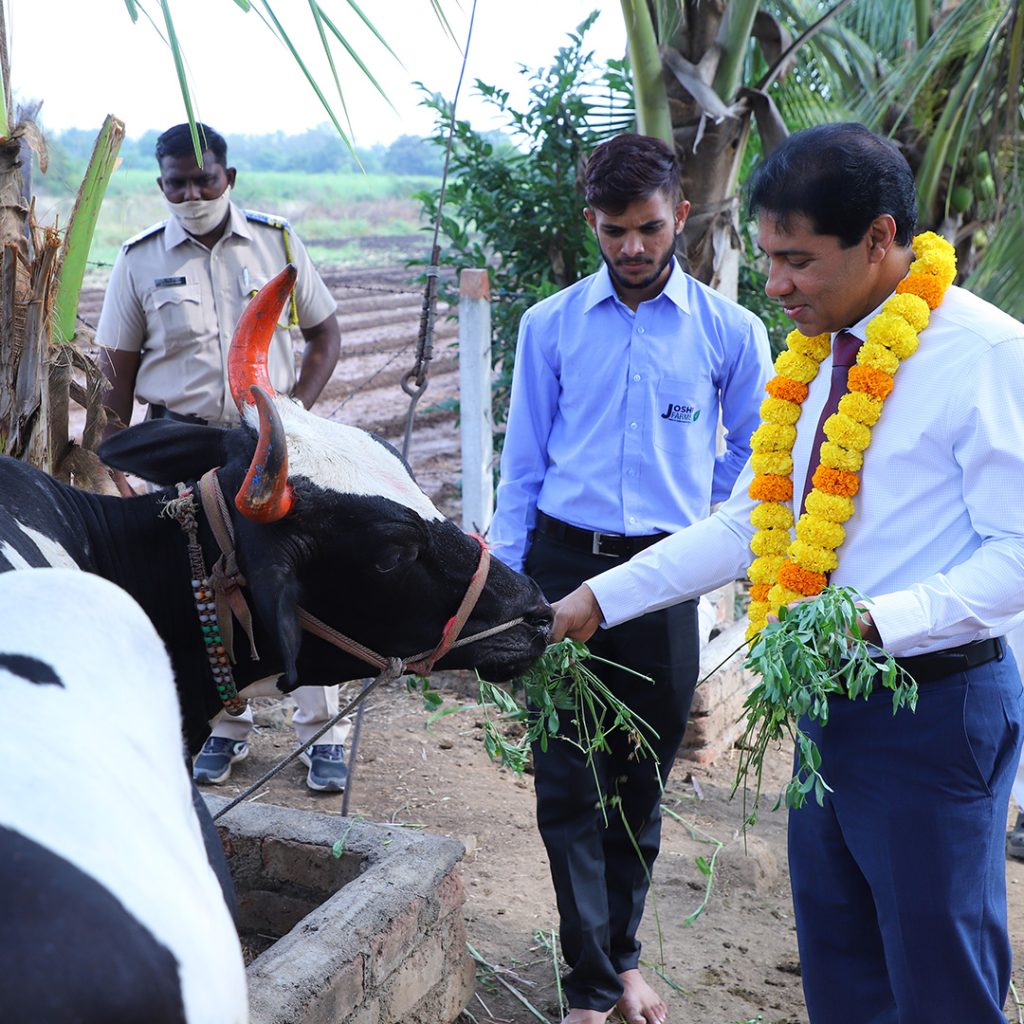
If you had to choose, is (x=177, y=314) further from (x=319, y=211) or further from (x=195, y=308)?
(x=319, y=211)

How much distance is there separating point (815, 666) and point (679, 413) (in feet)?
4.51

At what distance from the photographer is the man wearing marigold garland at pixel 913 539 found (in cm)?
221

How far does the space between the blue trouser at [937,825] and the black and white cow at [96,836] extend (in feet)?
4.22

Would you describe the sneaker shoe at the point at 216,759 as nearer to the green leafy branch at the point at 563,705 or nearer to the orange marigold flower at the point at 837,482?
the green leafy branch at the point at 563,705

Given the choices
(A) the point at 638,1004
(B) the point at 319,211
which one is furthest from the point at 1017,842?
(B) the point at 319,211

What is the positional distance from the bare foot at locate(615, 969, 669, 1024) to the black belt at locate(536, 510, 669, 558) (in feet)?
3.75

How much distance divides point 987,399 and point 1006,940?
40.6 inches

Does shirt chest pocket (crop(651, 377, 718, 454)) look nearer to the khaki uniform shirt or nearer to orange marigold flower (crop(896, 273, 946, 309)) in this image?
orange marigold flower (crop(896, 273, 946, 309))

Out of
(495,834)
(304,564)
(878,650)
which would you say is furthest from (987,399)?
(495,834)

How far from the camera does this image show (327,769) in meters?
4.57

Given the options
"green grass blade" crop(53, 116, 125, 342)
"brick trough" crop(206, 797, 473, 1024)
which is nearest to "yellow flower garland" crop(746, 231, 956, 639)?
"brick trough" crop(206, 797, 473, 1024)

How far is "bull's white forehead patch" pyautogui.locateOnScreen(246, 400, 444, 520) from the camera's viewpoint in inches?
99.5

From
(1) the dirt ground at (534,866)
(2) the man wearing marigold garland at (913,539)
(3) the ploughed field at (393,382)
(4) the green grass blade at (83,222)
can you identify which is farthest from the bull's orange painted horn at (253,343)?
(3) the ploughed field at (393,382)

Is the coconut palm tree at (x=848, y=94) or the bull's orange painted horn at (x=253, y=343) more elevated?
the coconut palm tree at (x=848, y=94)
